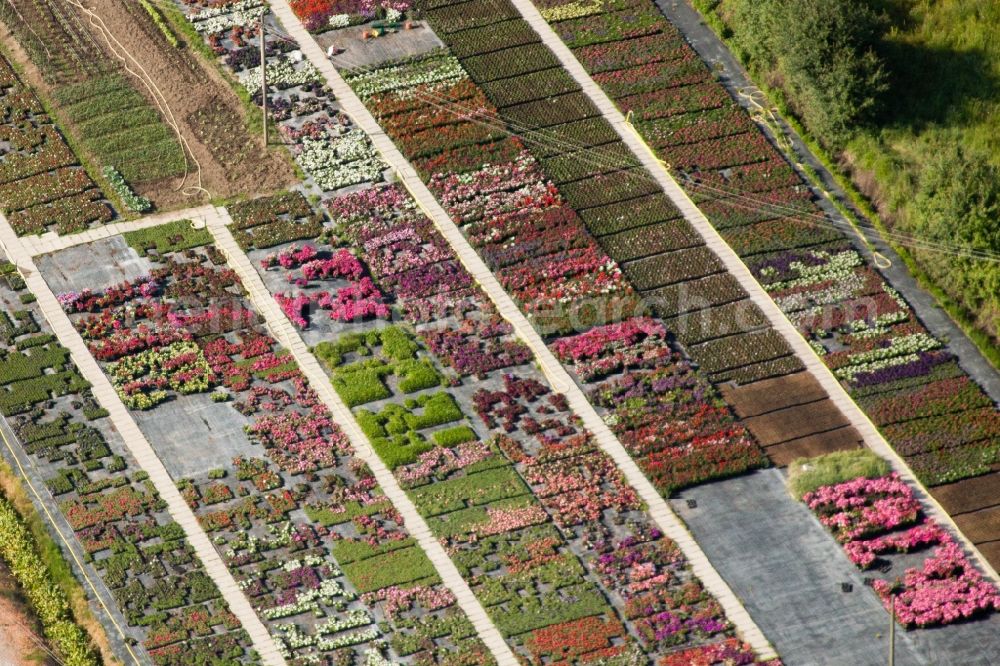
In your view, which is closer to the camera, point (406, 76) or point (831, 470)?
point (831, 470)

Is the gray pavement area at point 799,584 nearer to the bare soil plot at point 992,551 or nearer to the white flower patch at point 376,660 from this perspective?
the bare soil plot at point 992,551

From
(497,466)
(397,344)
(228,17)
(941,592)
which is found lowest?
(941,592)

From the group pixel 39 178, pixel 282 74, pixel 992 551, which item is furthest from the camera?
pixel 282 74

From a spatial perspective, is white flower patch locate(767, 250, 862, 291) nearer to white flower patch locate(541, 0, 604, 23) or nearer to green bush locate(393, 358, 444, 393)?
green bush locate(393, 358, 444, 393)

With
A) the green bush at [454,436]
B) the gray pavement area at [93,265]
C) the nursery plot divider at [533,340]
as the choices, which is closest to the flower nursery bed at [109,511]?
the gray pavement area at [93,265]

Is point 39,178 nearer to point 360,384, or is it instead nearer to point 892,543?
point 360,384

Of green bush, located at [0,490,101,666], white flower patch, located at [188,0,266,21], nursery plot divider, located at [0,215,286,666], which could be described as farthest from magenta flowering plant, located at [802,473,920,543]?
white flower patch, located at [188,0,266,21]

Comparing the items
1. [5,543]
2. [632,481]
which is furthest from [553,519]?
[5,543]

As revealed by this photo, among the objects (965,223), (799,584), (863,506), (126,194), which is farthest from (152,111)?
(799,584)
